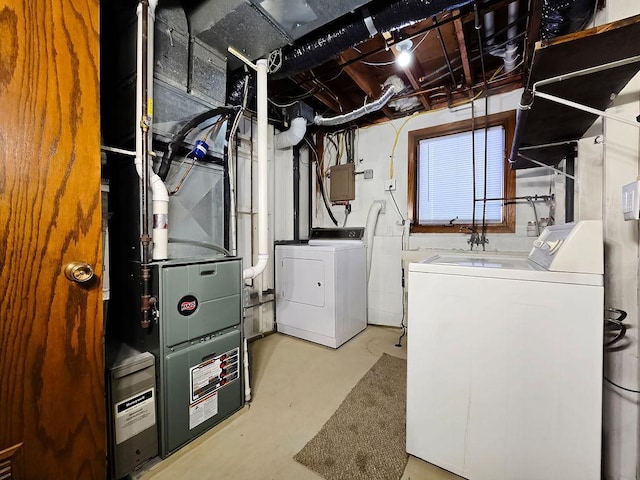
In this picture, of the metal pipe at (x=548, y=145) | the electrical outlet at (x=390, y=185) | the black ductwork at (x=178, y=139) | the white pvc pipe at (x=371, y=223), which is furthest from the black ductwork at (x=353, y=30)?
the white pvc pipe at (x=371, y=223)

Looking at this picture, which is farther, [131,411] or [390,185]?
[390,185]

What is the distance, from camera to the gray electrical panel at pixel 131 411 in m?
1.08

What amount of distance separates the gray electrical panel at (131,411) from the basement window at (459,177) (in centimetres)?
265

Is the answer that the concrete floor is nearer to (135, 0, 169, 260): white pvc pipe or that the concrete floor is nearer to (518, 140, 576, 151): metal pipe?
(135, 0, 169, 260): white pvc pipe

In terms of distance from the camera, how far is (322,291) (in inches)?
98.8

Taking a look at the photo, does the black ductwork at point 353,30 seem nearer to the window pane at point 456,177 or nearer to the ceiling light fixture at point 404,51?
the ceiling light fixture at point 404,51

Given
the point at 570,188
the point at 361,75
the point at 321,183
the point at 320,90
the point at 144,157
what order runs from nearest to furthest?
the point at 144,157, the point at 570,188, the point at 361,75, the point at 320,90, the point at 321,183

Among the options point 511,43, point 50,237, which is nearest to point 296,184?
point 511,43

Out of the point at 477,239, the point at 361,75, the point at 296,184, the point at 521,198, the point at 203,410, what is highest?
the point at 361,75

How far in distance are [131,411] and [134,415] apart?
0.03 meters

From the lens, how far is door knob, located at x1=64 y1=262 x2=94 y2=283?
0.84 m

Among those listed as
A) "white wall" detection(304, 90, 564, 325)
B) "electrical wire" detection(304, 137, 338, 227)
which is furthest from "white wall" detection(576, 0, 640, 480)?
"electrical wire" detection(304, 137, 338, 227)

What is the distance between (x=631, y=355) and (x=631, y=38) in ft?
3.73

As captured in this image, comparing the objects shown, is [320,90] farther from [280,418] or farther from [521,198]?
[280,418]
